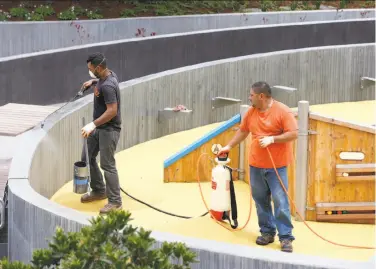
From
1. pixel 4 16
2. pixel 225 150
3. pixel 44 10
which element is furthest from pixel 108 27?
pixel 225 150

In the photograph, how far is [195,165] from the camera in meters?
12.2

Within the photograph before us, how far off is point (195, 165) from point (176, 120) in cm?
286

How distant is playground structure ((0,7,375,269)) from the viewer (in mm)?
7730

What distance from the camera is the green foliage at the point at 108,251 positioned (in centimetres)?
589

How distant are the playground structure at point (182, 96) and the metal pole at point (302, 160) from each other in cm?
3

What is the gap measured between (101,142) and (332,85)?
8542mm

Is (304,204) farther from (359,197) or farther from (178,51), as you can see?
(178,51)

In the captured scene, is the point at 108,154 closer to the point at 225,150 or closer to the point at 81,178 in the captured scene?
the point at 81,178

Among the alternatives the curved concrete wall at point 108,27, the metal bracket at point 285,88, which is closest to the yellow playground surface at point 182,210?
the metal bracket at point 285,88

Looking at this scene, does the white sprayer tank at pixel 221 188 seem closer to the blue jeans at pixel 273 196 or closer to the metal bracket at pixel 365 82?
the blue jeans at pixel 273 196

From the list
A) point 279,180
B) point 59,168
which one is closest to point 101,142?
point 59,168

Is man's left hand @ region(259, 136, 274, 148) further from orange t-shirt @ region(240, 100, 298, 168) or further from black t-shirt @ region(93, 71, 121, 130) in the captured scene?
black t-shirt @ region(93, 71, 121, 130)

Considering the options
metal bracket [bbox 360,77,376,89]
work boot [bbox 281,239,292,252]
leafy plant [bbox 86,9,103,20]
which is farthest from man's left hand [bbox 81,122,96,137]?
leafy plant [bbox 86,9,103,20]

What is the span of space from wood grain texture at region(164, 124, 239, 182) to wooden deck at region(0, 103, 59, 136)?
1.70 meters
